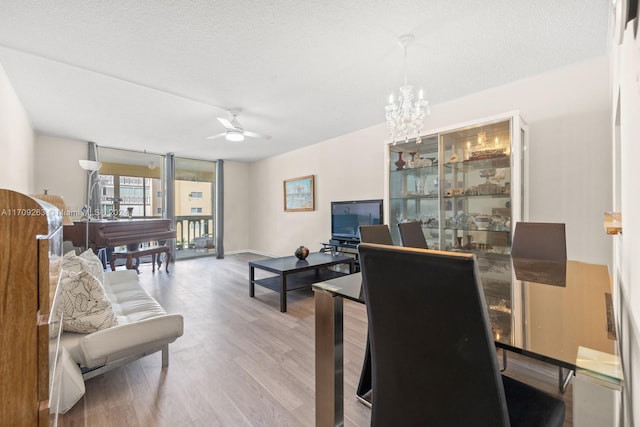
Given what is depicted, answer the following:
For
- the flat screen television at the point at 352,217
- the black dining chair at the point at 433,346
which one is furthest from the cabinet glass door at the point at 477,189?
the black dining chair at the point at 433,346

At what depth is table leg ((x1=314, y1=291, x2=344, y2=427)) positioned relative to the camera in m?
1.30

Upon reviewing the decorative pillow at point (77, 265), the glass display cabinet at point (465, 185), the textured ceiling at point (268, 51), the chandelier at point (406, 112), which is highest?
the textured ceiling at point (268, 51)

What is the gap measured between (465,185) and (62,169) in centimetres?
633

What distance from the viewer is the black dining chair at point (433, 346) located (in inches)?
27.0

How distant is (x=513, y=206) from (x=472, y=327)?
2.33 m

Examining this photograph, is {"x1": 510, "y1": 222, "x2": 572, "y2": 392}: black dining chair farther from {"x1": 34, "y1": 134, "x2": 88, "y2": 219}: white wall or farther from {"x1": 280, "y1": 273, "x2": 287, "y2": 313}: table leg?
{"x1": 34, "y1": 134, "x2": 88, "y2": 219}: white wall

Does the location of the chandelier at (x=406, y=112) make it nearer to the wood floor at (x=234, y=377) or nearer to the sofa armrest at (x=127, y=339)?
the wood floor at (x=234, y=377)

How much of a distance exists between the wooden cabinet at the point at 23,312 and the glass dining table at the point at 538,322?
3.13 ft

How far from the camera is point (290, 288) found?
10.7 ft

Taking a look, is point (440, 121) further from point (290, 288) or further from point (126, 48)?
point (126, 48)

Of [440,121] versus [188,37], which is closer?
[188,37]

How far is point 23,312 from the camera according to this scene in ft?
2.27

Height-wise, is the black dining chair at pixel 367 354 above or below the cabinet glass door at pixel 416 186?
below

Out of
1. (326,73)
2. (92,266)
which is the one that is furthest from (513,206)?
(92,266)
